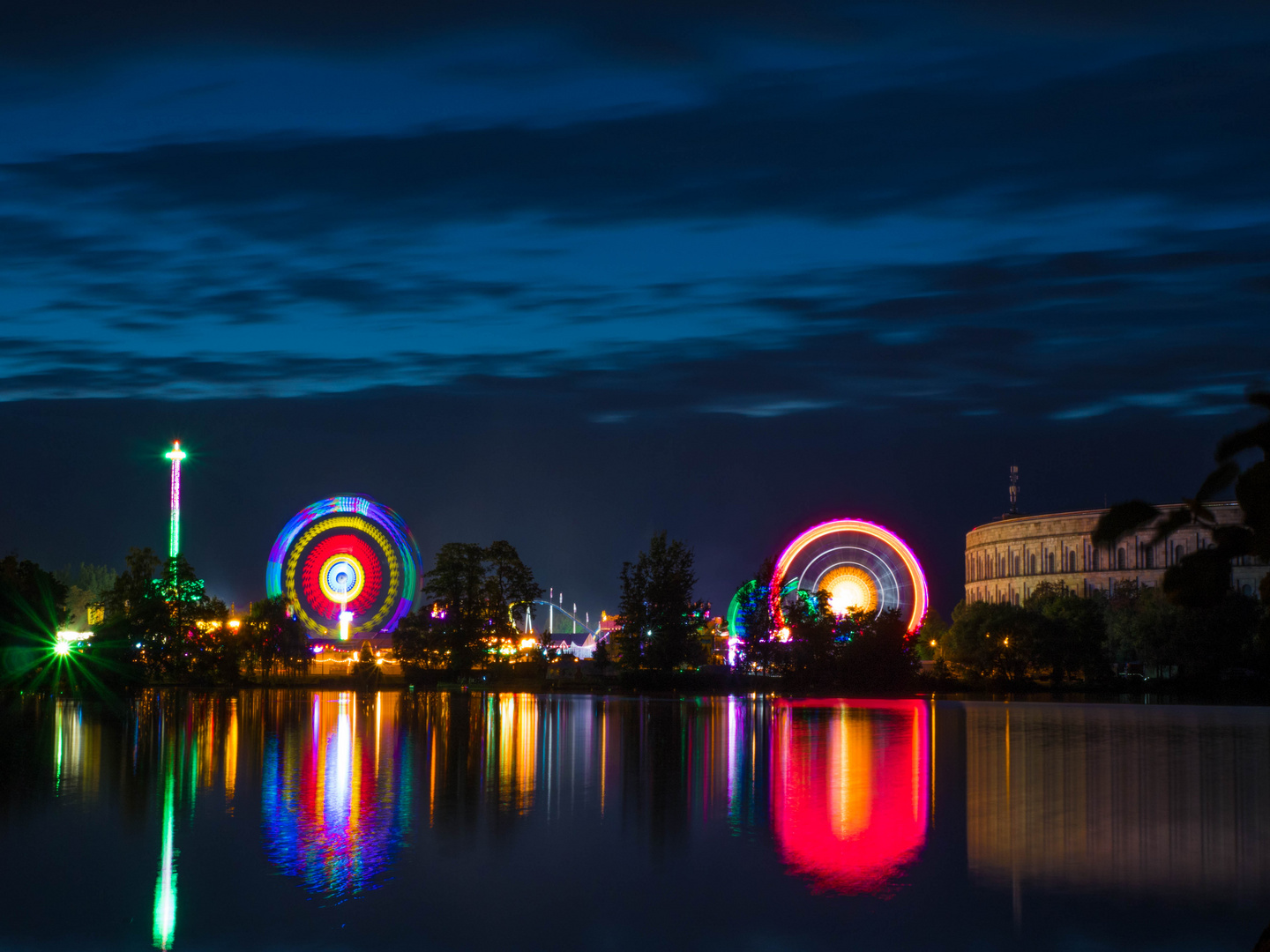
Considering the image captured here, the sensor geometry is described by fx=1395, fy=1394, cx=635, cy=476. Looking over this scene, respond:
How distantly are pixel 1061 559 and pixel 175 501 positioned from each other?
95841 mm

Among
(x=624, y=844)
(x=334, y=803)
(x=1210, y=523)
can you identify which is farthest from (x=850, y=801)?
(x=1210, y=523)

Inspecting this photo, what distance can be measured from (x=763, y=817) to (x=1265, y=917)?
743cm

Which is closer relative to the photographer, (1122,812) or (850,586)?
(1122,812)

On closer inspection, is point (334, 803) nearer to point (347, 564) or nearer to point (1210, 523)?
point (1210, 523)

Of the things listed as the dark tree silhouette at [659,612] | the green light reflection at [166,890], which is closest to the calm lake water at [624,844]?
the green light reflection at [166,890]

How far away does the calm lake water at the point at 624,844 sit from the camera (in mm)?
11648

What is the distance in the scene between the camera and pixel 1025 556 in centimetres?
16025

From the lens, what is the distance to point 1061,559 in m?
155

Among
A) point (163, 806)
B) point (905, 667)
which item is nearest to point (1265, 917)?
point (163, 806)

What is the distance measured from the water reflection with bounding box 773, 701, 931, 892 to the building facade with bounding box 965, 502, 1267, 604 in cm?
11237

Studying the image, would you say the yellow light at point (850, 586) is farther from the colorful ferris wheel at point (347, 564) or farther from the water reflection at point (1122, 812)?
the water reflection at point (1122, 812)

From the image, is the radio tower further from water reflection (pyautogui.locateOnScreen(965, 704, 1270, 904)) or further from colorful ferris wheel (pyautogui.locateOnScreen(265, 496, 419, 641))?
water reflection (pyautogui.locateOnScreen(965, 704, 1270, 904))

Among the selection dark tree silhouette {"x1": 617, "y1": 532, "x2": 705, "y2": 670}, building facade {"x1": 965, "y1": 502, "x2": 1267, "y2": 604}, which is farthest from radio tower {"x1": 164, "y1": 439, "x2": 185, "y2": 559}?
building facade {"x1": 965, "y1": 502, "x2": 1267, "y2": 604}

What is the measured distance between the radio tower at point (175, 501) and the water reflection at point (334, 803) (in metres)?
71.0
